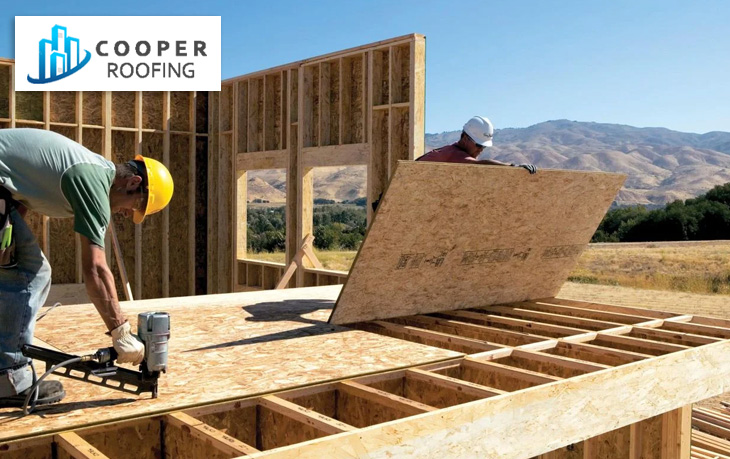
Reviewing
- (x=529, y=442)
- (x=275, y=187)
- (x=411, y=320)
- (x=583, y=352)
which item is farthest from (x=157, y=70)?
(x=275, y=187)

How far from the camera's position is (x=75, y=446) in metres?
2.79

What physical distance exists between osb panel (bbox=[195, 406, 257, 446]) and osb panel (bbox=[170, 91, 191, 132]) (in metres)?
9.64

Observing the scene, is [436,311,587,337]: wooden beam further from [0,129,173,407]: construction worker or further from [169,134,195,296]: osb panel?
[169,134,195,296]: osb panel

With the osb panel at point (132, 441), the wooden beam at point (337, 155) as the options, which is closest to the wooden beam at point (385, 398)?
the osb panel at point (132, 441)

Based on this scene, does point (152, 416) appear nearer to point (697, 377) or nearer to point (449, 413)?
point (449, 413)

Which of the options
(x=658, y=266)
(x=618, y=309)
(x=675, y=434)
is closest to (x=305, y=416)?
(x=675, y=434)

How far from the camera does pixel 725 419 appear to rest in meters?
7.94

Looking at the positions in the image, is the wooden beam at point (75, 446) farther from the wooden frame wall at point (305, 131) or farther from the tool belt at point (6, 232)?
the wooden frame wall at point (305, 131)

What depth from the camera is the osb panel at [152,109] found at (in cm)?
1211

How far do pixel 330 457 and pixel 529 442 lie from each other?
1.28 meters

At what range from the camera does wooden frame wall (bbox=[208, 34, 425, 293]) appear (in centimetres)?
916

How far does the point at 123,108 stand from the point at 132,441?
9.59m

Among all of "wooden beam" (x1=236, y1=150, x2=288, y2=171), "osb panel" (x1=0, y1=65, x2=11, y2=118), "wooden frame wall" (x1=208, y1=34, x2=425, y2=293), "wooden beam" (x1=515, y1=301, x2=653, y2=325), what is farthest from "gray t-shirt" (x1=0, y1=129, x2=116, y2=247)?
"osb panel" (x1=0, y1=65, x2=11, y2=118)

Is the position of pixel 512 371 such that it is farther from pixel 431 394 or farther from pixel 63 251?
pixel 63 251
